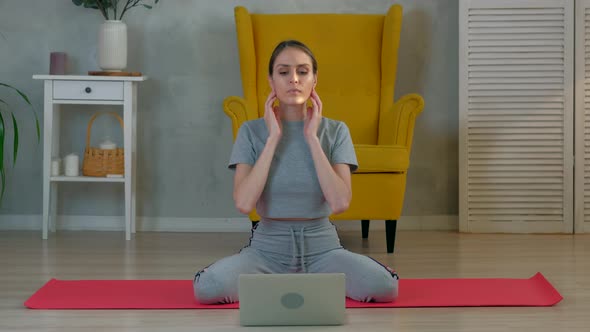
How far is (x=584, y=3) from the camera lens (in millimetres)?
5074

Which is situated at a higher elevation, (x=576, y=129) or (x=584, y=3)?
(x=584, y=3)

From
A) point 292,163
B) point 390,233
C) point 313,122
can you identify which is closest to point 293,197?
point 292,163

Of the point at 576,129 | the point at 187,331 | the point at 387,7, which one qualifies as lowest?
the point at 187,331

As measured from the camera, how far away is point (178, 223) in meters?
5.26

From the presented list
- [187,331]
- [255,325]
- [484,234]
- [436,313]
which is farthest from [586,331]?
[484,234]

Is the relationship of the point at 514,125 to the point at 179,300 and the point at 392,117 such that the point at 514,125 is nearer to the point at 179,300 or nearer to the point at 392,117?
the point at 392,117

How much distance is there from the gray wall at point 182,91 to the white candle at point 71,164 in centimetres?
32

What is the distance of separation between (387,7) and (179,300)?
2.64m

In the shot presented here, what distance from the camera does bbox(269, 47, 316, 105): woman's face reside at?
2977mm

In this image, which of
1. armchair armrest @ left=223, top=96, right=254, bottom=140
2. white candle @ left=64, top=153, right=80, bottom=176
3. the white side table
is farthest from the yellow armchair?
white candle @ left=64, top=153, right=80, bottom=176

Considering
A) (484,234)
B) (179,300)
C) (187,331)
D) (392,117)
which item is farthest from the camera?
(484,234)

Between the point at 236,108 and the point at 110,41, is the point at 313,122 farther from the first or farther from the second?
the point at 110,41

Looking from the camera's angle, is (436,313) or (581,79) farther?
(581,79)

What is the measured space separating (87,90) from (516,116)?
6.95ft
